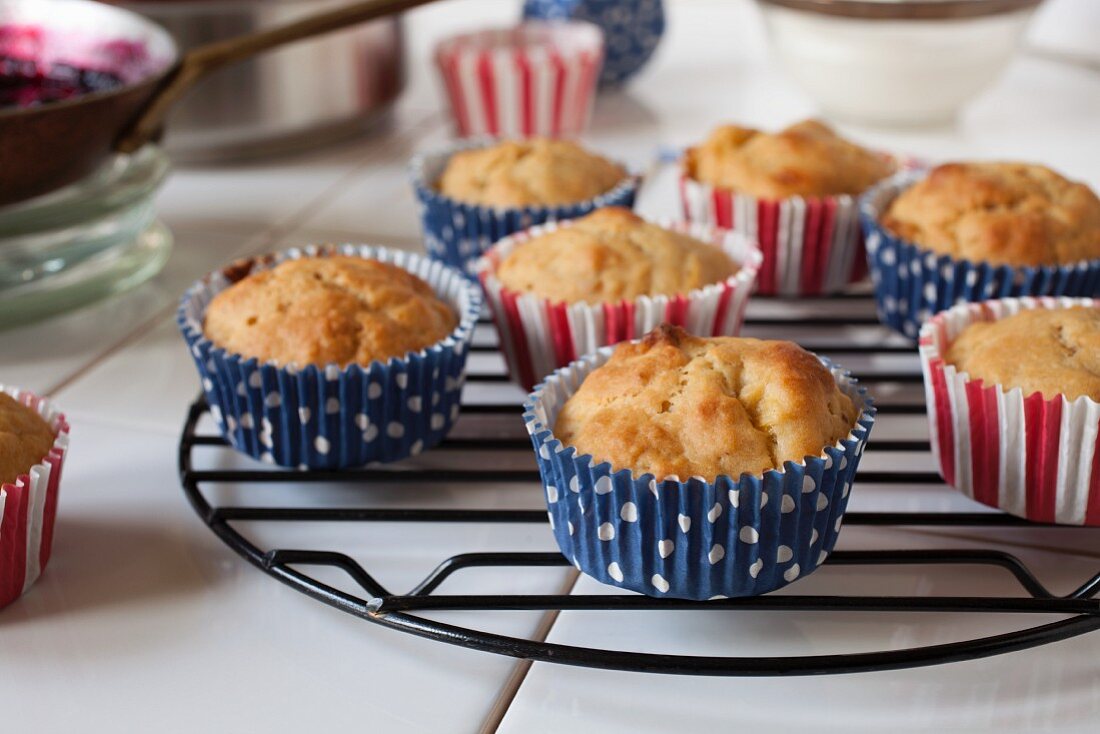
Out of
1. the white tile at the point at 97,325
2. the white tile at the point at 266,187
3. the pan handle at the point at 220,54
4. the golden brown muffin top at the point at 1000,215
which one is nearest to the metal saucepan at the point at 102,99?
the pan handle at the point at 220,54

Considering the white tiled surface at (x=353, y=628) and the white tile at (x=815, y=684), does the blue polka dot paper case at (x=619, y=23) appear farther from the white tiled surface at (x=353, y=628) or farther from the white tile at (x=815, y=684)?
the white tile at (x=815, y=684)

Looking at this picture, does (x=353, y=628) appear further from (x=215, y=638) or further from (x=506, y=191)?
(x=506, y=191)

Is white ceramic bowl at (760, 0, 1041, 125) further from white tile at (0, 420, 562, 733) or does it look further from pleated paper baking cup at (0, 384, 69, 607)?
pleated paper baking cup at (0, 384, 69, 607)

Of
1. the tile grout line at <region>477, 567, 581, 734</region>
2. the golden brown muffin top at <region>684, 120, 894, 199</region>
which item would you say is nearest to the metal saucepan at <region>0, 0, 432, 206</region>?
the golden brown muffin top at <region>684, 120, 894, 199</region>

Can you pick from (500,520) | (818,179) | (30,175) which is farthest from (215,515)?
(818,179)

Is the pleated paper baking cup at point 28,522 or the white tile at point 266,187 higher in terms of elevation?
the pleated paper baking cup at point 28,522

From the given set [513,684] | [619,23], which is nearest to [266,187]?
[619,23]

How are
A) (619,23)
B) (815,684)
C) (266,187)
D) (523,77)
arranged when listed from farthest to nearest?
1. (619,23)
2. (523,77)
3. (266,187)
4. (815,684)
